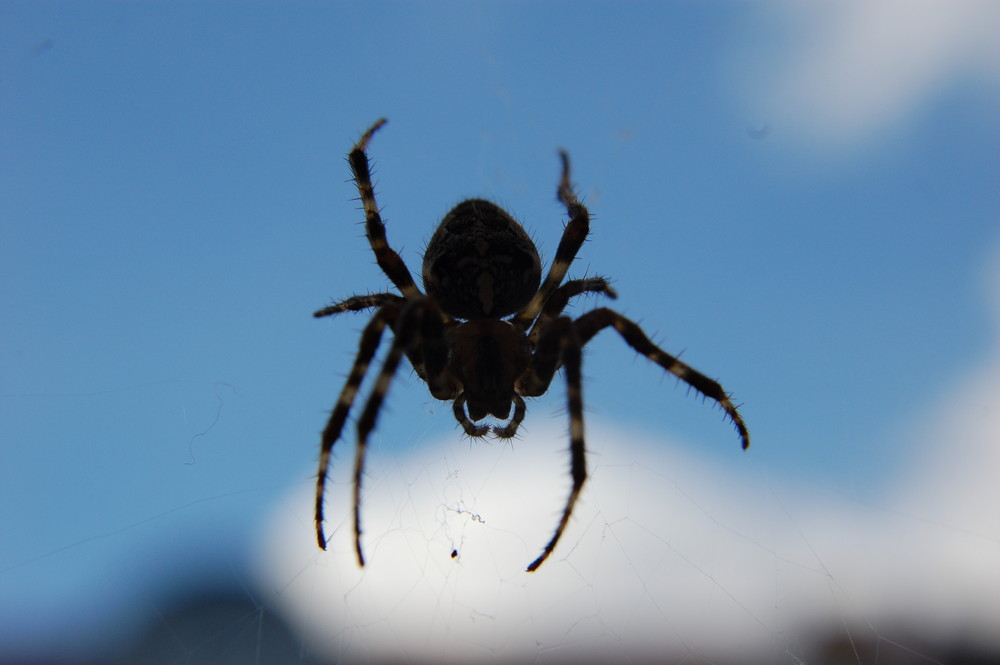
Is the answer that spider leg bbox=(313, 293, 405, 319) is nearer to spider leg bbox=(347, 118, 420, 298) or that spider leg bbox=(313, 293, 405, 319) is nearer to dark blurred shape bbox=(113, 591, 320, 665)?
spider leg bbox=(347, 118, 420, 298)

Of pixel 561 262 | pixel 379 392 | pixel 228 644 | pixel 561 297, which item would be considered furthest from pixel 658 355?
pixel 228 644

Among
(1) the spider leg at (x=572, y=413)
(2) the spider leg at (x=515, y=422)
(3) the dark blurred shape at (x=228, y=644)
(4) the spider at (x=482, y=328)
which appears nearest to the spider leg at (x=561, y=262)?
(4) the spider at (x=482, y=328)

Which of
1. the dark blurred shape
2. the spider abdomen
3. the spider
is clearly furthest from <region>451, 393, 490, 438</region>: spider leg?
the dark blurred shape

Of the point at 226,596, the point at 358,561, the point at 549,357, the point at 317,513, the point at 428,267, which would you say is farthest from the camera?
the point at 226,596

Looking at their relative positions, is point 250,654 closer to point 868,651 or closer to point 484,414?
point 484,414

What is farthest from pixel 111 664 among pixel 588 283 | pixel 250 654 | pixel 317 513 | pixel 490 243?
pixel 588 283

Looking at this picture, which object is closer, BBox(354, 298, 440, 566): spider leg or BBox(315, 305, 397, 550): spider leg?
BBox(354, 298, 440, 566): spider leg

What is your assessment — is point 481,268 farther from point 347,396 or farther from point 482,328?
point 347,396
